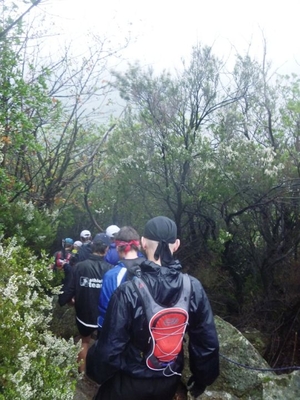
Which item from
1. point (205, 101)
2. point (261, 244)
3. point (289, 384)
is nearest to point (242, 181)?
point (261, 244)

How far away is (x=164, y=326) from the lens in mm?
2590

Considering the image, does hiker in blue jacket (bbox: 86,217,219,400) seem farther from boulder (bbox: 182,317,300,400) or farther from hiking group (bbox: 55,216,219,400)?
boulder (bbox: 182,317,300,400)

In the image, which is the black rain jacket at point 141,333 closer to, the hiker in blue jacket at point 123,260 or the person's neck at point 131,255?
the hiker in blue jacket at point 123,260

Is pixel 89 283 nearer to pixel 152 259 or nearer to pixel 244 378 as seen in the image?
pixel 244 378

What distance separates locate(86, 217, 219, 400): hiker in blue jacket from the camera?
8.27ft

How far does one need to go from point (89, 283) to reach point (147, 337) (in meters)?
3.07

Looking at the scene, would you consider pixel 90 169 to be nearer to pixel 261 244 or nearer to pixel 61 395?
pixel 261 244

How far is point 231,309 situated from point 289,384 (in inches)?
239

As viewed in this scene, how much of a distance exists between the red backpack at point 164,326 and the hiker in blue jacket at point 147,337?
0.03m

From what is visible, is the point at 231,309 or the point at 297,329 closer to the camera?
the point at 297,329

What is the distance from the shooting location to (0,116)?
6727 millimetres

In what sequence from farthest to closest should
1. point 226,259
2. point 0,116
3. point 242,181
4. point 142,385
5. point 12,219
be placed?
1. point 226,259
2. point 242,181
3. point 12,219
4. point 0,116
5. point 142,385

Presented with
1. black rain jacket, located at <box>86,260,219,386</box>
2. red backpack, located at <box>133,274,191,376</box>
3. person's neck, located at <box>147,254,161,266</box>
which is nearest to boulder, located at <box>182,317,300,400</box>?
black rain jacket, located at <box>86,260,219,386</box>

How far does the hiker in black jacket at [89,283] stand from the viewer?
5.54 m
